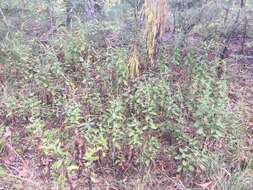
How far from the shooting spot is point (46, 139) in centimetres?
343

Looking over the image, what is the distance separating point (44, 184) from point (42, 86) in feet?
4.33

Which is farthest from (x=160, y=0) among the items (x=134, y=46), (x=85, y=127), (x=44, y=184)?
(x=44, y=184)

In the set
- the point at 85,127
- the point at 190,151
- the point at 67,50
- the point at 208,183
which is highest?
the point at 67,50

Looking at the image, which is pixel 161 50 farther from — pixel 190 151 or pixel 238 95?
pixel 190 151

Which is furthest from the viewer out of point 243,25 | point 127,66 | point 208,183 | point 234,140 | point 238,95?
point 243,25

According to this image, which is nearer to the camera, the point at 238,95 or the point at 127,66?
the point at 127,66

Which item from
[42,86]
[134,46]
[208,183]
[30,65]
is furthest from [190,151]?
[30,65]

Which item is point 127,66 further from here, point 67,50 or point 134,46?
point 67,50

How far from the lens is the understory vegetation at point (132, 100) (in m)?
3.47

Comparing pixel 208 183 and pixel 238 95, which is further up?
pixel 238 95

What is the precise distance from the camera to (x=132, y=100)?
388 centimetres

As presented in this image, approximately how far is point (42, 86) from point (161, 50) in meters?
1.56

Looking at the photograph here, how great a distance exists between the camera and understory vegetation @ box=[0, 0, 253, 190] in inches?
136

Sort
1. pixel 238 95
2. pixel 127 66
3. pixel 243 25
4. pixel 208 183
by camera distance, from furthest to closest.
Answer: pixel 243 25 < pixel 238 95 < pixel 127 66 < pixel 208 183
